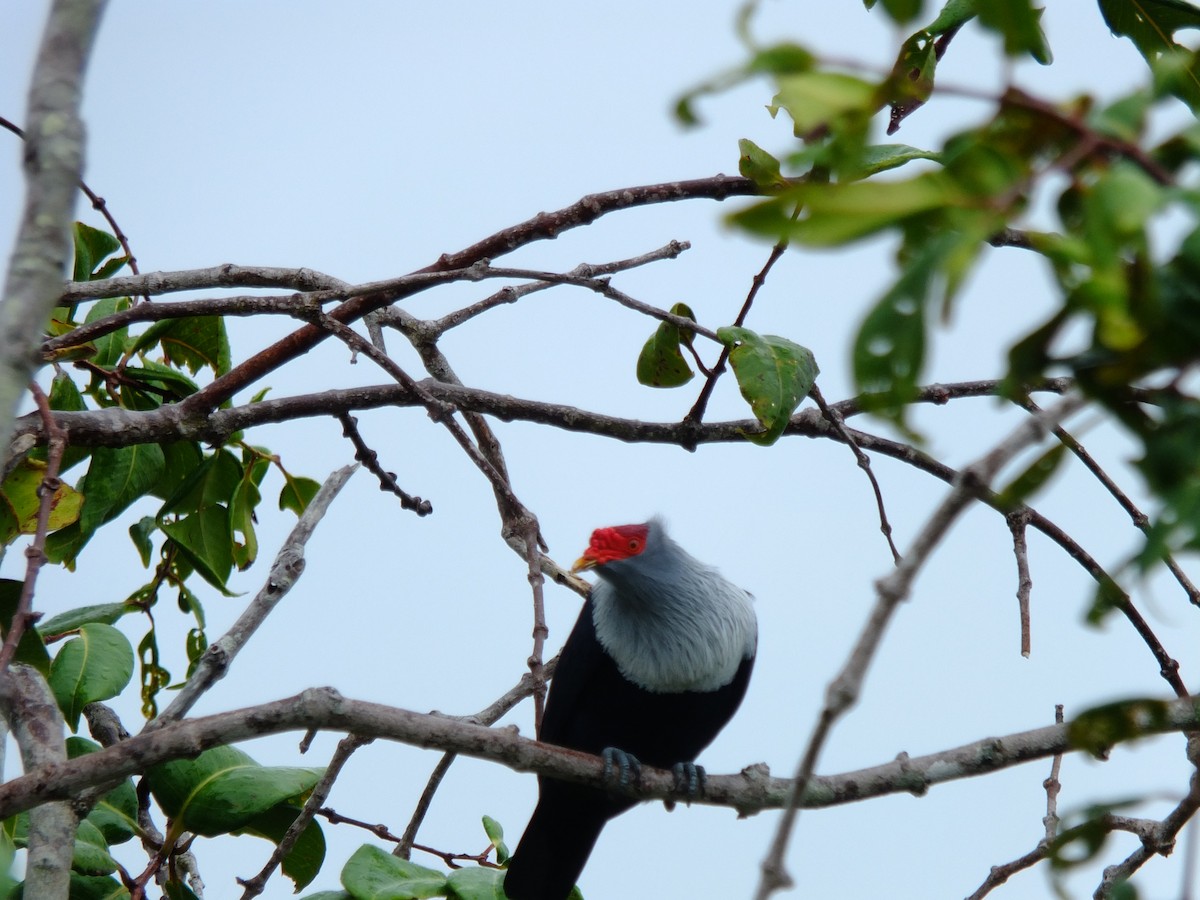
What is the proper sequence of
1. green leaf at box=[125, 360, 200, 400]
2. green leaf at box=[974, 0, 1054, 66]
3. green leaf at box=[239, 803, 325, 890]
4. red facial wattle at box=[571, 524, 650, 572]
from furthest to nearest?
red facial wattle at box=[571, 524, 650, 572]
green leaf at box=[125, 360, 200, 400]
green leaf at box=[239, 803, 325, 890]
green leaf at box=[974, 0, 1054, 66]

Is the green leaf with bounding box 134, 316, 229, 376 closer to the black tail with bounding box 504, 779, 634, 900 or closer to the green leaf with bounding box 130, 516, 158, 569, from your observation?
the green leaf with bounding box 130, 516, 158, 569

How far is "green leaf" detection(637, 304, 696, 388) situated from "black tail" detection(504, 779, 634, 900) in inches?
61.9

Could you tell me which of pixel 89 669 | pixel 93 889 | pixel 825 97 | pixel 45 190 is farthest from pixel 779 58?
pixel 93 889

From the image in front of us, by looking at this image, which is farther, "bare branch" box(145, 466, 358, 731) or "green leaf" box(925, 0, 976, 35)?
"green leaf" box(925, 0, 976, 35)

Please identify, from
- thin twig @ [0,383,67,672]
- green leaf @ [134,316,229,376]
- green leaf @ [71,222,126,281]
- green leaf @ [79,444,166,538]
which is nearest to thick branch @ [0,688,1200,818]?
thin twig @ [0,383,67,672]

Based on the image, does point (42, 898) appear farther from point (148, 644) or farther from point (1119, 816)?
point (1119, 816)

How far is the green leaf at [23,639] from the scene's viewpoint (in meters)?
2.91

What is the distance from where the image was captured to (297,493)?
12.9ft

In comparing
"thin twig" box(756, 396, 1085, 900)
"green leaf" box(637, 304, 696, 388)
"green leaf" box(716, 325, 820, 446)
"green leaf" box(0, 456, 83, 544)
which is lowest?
"thin twig" box(756, 396, 1085, 900)

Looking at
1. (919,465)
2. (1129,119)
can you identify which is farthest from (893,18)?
(919,465)

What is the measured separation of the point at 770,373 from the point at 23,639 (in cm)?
188

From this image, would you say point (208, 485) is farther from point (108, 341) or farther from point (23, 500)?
point (23, 500)

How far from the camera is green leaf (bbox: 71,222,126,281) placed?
11.8ft

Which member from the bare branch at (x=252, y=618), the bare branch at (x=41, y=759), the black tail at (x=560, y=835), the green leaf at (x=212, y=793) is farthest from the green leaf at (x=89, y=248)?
the black tail at (x=560, y=835)
